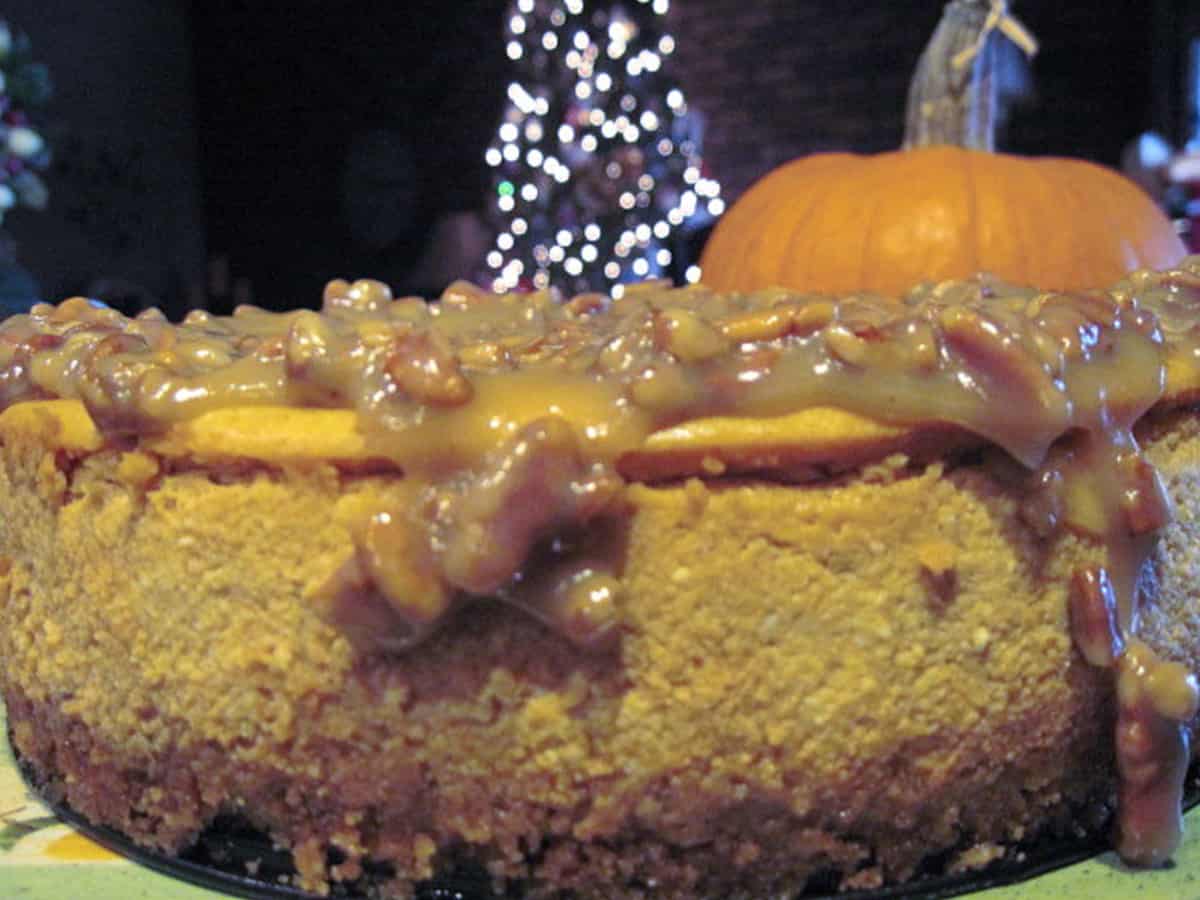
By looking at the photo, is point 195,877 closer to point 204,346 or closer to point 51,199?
point 204,346

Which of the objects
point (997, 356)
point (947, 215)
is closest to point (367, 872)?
point (997, 356)

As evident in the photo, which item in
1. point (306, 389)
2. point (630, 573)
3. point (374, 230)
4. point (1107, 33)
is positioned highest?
point (1107, 33)

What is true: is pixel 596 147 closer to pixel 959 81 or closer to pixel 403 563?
pixel 959 81

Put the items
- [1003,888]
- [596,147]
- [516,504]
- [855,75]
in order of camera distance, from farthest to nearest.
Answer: [855,75] < [596,147] < [1003,888] < [516,504]

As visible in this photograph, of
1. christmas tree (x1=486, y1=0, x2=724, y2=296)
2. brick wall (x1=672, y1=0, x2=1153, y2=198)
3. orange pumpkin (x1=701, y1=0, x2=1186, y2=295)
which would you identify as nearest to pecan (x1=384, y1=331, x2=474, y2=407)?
orange pumpkin (x1=701, y1=0, x2=1186, y2=295)

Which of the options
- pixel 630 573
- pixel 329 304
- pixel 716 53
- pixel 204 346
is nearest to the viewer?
pixel 630 573

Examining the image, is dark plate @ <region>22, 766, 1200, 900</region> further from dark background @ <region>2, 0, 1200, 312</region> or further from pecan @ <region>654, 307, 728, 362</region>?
dark background @ <region>2, 0, 1200, 312</region>

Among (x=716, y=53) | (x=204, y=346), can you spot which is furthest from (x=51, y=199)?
(x=204, y=346)
